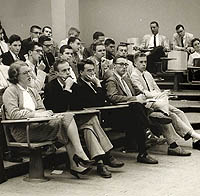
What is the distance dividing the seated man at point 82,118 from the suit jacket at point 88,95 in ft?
0.48

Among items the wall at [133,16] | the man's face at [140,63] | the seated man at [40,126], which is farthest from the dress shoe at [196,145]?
the wall at [133,16]

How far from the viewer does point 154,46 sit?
11.3 meters

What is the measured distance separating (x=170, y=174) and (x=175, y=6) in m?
8.01

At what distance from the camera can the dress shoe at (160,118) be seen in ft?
19.5

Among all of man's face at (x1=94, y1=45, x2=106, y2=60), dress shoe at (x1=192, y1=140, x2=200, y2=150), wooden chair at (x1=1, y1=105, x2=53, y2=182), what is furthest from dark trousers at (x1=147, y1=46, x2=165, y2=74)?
wooden chair at (x1=1, y1=105, x2=53, y2=182)

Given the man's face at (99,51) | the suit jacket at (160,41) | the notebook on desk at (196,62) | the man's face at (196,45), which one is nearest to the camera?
the man's face at (99,51)

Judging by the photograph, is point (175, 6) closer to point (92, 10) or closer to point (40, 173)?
point (92, 10)

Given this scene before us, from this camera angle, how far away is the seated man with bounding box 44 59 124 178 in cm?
509

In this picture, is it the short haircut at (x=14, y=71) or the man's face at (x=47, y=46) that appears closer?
the short haircut at (x=14, y=71)

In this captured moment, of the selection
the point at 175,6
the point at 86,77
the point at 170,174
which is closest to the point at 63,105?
the point at 86,77

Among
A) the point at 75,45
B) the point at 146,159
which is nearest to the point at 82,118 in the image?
the point at 146,159

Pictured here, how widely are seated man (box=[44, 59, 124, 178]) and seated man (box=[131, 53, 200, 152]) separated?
1.10 m

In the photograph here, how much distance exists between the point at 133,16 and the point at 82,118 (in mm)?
8094

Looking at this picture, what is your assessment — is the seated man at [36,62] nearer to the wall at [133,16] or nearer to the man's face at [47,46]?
the man's face at [47,46]
